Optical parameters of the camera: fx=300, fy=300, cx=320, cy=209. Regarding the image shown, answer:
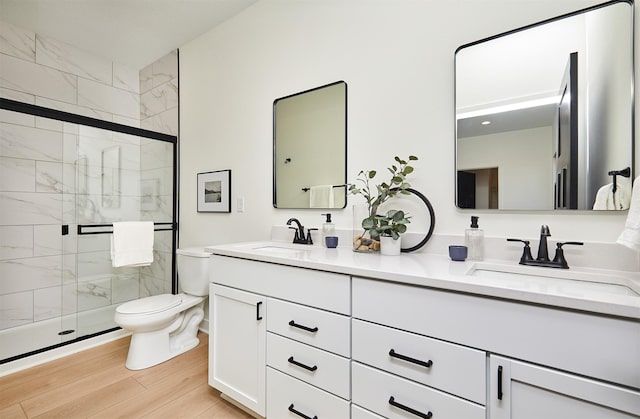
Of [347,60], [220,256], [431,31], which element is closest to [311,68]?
[347,60]

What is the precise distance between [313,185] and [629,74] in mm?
1457

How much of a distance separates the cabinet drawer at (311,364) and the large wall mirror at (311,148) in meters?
0.82

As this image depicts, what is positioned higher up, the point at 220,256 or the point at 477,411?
the point at 220,256

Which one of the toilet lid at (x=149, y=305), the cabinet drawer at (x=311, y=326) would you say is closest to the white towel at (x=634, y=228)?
the cabinet drawer at (x=311, y=326)

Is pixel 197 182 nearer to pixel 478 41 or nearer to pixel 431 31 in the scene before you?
pixel 431 31

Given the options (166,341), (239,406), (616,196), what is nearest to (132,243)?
(166,341)

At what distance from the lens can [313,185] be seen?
191 cm

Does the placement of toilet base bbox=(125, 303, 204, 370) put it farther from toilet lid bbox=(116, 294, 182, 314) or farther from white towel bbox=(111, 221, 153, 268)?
white towel bbox=(111, 221, 153, 268)

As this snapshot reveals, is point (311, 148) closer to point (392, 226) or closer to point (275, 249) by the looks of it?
point (275, 249)

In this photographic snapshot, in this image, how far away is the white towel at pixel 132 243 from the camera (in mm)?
2248

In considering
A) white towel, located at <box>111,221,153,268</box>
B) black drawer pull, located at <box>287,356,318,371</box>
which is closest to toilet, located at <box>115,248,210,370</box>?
white towel, located at <box>111,221,153,268</box>

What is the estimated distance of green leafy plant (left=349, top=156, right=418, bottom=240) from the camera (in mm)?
1410

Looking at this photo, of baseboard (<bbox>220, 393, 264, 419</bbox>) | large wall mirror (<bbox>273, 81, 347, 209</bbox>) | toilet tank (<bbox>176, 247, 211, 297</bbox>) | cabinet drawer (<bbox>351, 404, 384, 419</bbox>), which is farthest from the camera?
toilet tank (<bbox>176, 247, 211, 297</bbox>)

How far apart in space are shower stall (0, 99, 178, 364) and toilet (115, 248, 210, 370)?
55 cm
